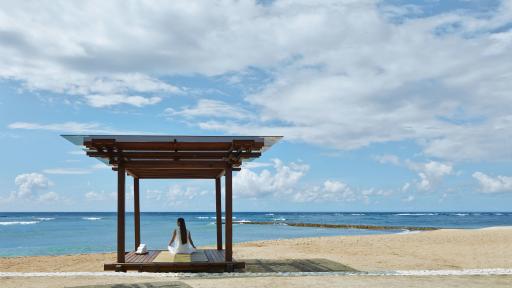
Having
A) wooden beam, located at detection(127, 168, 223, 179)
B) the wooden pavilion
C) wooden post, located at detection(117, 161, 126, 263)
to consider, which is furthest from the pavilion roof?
wooden beam, located at detection(127, 168, 223, 179)

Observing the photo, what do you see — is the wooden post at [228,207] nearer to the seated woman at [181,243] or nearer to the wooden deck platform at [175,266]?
the wooden deck platform at [175,266]

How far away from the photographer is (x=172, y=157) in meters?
13.9

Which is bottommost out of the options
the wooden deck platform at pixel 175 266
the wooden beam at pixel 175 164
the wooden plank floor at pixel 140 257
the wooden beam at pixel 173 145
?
the wooden deck platform at pixel 175 266

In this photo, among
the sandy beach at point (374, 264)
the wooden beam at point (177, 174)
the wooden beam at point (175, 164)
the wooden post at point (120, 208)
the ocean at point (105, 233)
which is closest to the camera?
the sandy beach at point (374, 264)

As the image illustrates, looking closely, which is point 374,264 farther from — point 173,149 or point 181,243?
point 173,149

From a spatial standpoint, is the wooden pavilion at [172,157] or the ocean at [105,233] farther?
the ocean at [105,233]

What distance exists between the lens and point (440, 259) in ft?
58.2

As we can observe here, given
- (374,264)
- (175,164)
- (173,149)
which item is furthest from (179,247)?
(374,264)

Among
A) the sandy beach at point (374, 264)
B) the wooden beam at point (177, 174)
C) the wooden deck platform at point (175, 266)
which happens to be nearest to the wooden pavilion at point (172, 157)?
the wooden deck platform at point (175, 266)

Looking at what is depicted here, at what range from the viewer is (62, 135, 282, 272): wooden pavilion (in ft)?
39.7

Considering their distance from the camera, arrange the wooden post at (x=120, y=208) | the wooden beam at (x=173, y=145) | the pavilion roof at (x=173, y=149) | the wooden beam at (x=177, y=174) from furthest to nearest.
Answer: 1. the wooden beam at (x=177, y=174)
2. the wooden post at (x=120, y=208)
3. the wooden beam at (x=173, y=145)
4. the pavilion roof at (x=173, y=149)

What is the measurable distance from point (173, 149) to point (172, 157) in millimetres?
1062

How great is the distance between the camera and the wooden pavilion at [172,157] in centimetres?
1210

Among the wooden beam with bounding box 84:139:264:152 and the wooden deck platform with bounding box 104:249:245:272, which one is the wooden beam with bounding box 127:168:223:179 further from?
the wooden beam with bounding box 84:139:264:152
